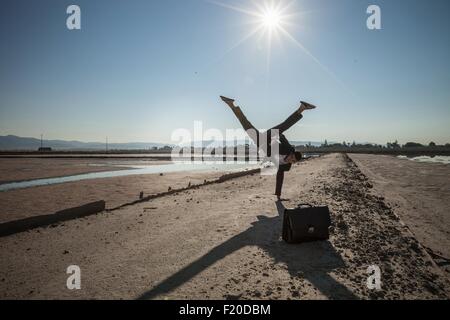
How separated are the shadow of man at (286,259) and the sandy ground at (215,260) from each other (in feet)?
0.06

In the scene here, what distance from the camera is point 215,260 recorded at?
484 centimetres

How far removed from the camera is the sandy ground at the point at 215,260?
3.86 m

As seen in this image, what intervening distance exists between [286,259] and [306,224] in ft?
3.02

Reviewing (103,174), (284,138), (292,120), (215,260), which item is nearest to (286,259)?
(215,260)

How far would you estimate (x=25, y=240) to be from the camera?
20.8 ft

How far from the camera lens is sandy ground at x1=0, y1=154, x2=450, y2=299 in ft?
12.7

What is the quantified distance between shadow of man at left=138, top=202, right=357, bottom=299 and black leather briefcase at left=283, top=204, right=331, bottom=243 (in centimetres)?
18

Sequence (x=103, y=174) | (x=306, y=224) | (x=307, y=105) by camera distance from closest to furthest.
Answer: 1. (x=306, y=224)
2. (x=307, y=105)
3. (x=103, y=174)

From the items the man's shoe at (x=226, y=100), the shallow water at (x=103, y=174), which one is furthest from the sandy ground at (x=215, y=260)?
the shallow water at (x=103, y=174)

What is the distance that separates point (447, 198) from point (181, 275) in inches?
569

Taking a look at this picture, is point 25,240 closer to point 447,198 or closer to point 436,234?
point 436,234

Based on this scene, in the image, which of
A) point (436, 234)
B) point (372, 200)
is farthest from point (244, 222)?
point (372, 200)

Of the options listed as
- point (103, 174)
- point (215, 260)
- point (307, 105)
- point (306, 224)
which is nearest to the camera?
point (215, 260)

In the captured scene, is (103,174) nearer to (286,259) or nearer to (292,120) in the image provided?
(292,120)
